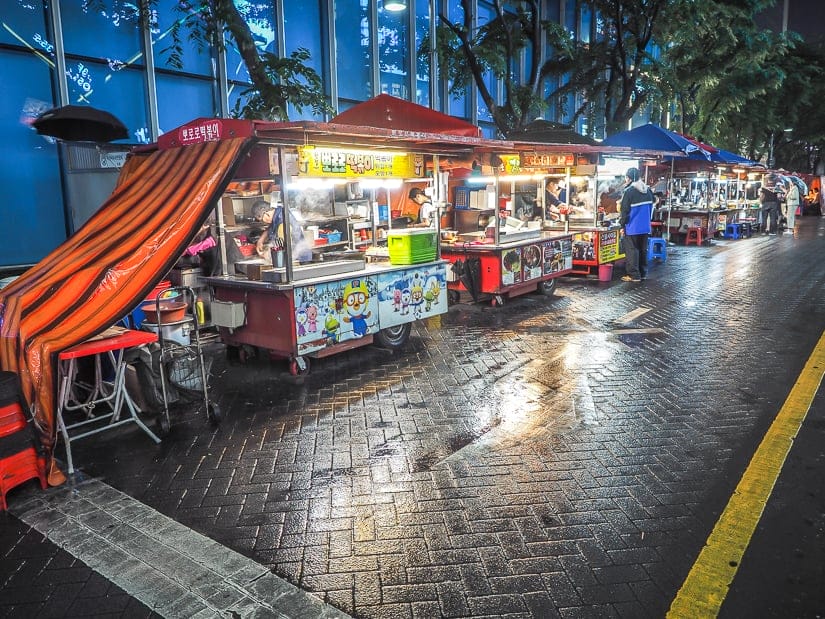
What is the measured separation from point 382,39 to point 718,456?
1413 centimetres

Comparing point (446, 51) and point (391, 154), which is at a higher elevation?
point (446, 51)

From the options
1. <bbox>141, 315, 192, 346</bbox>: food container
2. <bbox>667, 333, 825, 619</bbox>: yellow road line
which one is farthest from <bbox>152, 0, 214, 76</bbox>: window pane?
<bbox>667, 333, 825, 619</bbox>: yellow road line

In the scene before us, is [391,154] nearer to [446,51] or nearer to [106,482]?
[106,482]

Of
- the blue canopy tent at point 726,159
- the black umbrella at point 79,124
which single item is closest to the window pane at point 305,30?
the black umbrella at point 79,124

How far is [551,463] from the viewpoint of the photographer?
4.98 m

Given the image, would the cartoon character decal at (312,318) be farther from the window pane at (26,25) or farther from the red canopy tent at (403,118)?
the window pane at (26,25)

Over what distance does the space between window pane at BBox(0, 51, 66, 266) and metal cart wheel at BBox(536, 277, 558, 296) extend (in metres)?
8.37

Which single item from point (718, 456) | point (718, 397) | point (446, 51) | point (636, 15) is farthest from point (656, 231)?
point (718, 456)

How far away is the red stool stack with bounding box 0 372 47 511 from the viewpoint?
4.48m

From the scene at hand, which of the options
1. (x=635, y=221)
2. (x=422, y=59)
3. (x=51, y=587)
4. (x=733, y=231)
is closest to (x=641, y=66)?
(x=422, y=59)

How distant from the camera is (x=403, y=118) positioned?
10664mm

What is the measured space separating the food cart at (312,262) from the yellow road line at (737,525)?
180 inches

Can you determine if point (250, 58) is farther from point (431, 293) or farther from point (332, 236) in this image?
point (431, 293)

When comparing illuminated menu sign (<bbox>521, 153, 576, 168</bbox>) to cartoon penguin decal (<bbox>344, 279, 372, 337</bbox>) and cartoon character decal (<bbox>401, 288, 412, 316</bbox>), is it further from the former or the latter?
cartoon penguin decal (<bbox>344, 279, 372, 337</bbox>)
